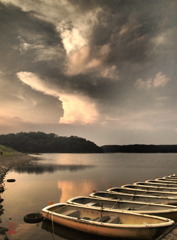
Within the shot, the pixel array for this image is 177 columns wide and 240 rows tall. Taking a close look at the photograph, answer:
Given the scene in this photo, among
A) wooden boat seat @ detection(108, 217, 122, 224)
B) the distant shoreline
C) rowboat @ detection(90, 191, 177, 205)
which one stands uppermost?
the distant shoreline

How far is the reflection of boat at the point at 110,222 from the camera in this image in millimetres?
12718

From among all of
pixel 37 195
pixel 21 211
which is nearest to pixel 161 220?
pixel 21 211

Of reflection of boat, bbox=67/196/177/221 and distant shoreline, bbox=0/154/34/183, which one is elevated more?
distant shoreline, bbox=0/154/34/183

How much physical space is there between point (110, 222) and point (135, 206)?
440 cm

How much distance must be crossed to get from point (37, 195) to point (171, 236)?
2260 centimetres

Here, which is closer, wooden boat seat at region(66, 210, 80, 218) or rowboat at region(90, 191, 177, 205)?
wooden boat seat at region(66, 210, 80, 218)

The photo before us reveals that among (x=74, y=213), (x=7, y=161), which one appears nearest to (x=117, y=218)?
(x=74, y=213)

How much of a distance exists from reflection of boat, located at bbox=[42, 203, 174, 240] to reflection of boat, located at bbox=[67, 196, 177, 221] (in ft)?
2.27

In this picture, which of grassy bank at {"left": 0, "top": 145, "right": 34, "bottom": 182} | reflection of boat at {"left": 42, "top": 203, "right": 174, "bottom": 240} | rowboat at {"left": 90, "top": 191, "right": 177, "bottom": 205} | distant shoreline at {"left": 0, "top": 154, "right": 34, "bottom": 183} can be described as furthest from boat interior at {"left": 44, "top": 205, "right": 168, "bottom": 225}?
grassy bank at {"left": 0, "top": 145, "right": 34, "bottom": 182}

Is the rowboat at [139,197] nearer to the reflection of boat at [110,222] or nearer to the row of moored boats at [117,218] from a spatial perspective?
the row of moored boats at [117,218]

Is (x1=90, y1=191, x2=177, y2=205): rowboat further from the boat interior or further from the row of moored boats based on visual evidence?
the boat interior

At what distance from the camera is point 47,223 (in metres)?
17.8

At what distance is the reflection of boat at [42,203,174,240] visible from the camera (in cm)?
1272

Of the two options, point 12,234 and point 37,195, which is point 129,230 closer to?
point 12,234
